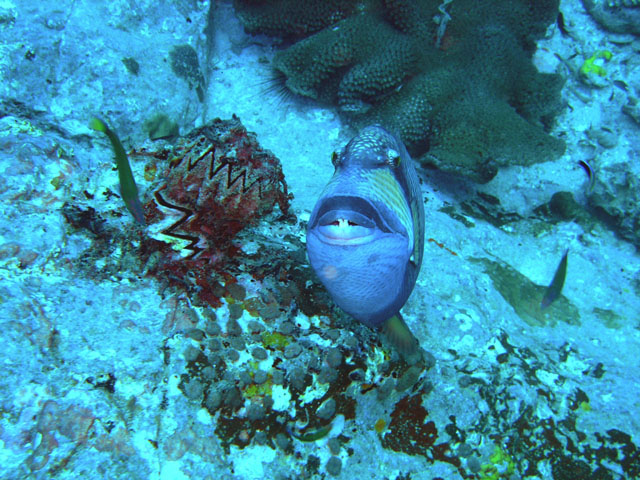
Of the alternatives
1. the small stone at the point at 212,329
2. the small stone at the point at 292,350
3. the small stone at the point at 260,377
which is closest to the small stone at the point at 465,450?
the small stone at the point at 292,350

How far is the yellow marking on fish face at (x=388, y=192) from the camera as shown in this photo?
1687 millimetres

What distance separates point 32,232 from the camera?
2084 millimetres

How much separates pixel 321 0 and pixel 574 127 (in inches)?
156

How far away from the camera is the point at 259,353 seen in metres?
2.00

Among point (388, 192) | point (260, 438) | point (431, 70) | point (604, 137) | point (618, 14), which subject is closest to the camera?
point (388, 192)

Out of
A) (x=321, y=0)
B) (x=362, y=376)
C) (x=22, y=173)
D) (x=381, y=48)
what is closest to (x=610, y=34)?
(x=381, y=48)

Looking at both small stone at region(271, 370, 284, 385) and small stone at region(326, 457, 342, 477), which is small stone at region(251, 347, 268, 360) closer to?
small stone at region(271, 370, 284, 385)

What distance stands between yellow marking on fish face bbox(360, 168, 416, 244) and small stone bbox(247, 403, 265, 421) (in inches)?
46.2

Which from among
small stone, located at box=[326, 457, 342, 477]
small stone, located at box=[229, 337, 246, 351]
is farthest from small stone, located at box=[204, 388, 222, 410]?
small stone, located at box=[326, 457, 342, 477]

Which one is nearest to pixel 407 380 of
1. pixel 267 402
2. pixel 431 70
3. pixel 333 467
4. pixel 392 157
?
pixel 333 467

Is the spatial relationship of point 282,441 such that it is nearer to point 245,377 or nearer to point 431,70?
point 245,377

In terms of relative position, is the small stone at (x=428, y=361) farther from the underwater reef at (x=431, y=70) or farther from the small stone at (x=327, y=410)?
the underwater reef at (x=431, y=70)

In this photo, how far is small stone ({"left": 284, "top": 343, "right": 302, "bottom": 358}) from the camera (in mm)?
2045

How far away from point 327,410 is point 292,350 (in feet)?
1.26
